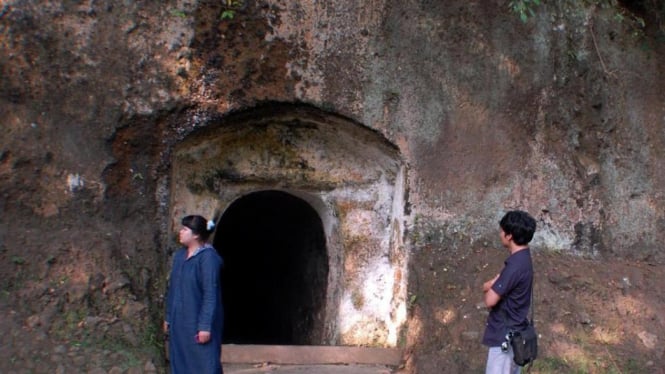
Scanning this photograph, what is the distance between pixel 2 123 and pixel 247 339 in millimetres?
6462

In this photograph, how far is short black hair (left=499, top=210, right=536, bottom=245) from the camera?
392 cm

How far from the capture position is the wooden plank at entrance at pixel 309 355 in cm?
565

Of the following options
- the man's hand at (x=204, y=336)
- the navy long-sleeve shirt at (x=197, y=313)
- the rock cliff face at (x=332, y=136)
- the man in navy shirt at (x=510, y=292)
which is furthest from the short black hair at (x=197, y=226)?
the man in navy shirt at (x=510, y=292)

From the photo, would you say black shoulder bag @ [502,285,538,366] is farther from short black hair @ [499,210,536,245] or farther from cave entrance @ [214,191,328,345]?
cave entrance @ [214,191,328,345]

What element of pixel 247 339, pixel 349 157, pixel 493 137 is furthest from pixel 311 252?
pixel 247 339

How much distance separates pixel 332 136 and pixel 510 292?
112 inches

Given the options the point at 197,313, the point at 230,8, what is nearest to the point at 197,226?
the point at 197,313

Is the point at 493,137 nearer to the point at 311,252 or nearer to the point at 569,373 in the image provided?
the point at 569,373

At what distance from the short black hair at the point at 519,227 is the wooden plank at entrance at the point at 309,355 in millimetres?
2296

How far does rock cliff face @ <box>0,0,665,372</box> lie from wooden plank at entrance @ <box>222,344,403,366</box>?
252mm

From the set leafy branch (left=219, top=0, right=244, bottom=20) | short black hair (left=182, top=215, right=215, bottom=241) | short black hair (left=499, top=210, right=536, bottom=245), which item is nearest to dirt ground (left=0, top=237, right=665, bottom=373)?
short black hair (left=182, top=215, right=215, bottom=241)

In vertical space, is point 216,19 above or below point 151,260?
above

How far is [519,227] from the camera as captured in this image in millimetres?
3918

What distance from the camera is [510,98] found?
6.29m
